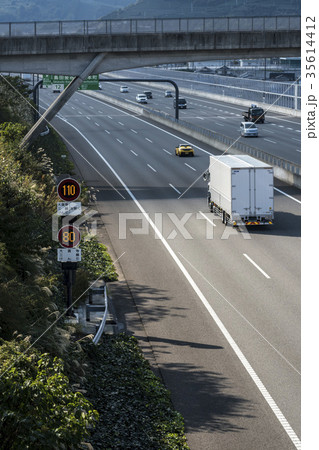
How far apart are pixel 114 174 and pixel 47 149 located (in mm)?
6568

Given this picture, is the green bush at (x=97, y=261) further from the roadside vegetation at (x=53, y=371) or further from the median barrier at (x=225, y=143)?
the median barrier at (x=225, y=143)

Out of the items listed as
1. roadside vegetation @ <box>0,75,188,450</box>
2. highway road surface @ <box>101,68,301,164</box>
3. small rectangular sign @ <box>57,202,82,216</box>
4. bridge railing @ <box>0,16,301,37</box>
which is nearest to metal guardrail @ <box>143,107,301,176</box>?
highway road surface @ <box>101,68,301,164</box>

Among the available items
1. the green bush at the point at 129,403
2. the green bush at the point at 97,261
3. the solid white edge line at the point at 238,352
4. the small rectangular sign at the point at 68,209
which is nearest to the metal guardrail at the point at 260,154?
the solid white edge line at the point at 238,352

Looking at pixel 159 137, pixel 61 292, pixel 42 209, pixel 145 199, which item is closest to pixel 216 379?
pixel 61 292

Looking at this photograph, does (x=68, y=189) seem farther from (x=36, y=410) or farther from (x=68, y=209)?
(x=36, y=410)

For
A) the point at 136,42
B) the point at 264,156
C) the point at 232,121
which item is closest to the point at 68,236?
the point at 136,42

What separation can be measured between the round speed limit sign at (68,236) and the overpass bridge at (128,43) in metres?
19.6

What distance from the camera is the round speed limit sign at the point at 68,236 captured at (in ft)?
72.4

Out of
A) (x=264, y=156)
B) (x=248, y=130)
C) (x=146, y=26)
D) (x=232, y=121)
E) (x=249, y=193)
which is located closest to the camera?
(x=249, y=193)

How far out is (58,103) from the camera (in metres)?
42.2

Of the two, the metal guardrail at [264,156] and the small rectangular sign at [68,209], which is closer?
the small rectangular sign at [68,209]

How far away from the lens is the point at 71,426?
12.7 metres

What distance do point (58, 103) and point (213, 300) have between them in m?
19.6

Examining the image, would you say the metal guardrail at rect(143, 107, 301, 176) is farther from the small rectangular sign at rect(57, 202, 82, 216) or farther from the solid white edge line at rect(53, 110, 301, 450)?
the small rectangular sign at rect(57, 202, 82, 216)
